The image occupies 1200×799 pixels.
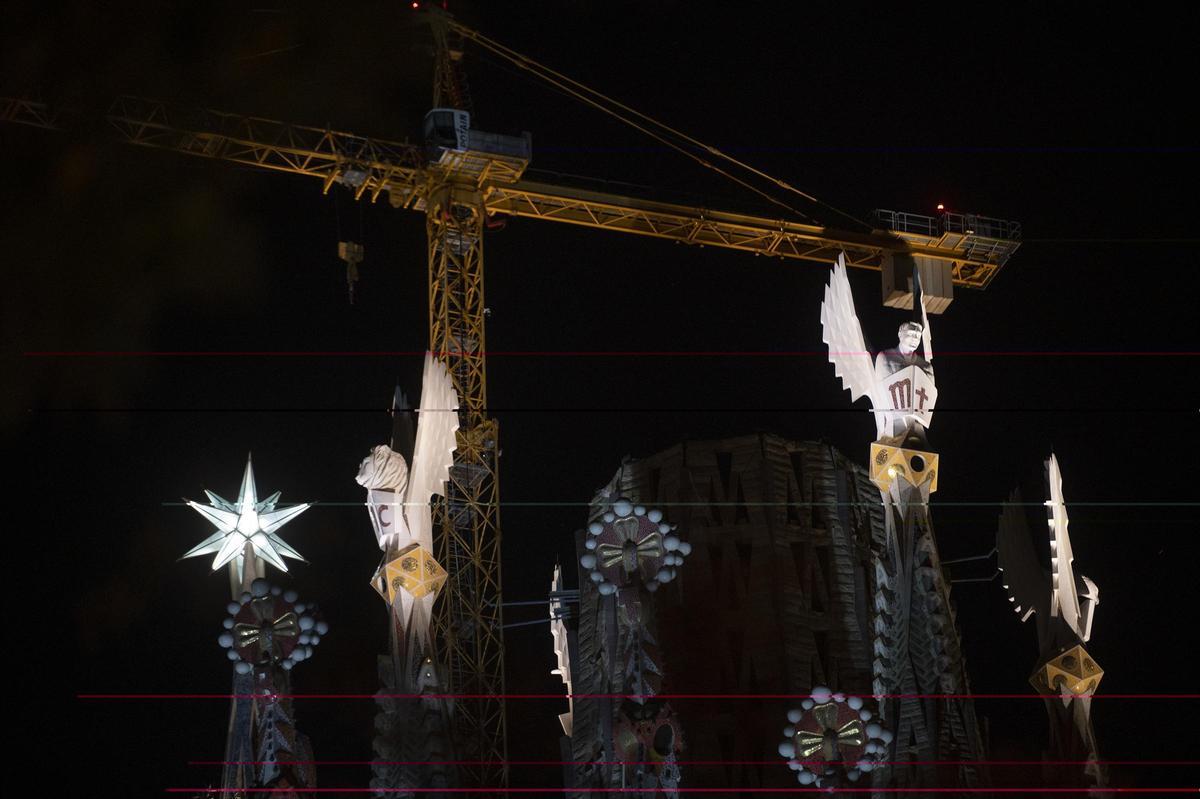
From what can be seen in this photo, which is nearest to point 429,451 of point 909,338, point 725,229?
point 909,338

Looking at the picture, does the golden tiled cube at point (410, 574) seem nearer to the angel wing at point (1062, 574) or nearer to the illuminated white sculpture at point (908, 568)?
the illuminated white sculpture at point (908, 568)

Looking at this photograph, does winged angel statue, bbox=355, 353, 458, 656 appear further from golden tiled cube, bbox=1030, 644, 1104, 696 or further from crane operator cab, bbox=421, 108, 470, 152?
golden tiled cube, bbox=1030, 644, 1104, 696

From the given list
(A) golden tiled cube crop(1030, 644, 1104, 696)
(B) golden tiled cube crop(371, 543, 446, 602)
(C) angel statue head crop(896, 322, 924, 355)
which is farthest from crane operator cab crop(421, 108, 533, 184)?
(A) golden tiled cube crop(1030, 644, 1104, 696)

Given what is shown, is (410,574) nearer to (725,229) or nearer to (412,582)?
(412,582)

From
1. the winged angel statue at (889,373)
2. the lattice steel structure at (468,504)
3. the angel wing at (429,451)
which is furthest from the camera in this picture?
the lattice steel structure at (468,504)

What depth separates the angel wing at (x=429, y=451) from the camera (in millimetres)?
34281

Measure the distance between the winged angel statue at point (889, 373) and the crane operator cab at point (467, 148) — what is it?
973 centimetres

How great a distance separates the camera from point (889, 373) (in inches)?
1384

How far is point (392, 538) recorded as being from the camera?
34094 millimetres

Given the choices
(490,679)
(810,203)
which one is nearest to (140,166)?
(490,679)

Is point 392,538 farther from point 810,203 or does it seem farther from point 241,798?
point 810,203

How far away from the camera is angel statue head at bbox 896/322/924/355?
117 feet

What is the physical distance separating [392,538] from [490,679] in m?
7.87

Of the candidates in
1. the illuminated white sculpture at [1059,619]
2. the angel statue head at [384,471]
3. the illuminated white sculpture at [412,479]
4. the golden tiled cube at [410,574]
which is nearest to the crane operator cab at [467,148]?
the illuminated white sculpture at [412,479]
